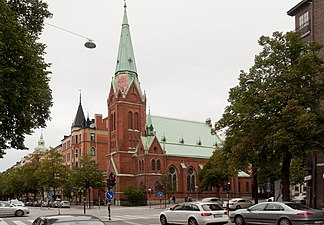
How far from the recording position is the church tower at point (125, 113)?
7750 cm

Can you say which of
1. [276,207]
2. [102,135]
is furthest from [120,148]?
[276,207]

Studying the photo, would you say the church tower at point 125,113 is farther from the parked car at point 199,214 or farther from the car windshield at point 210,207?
the car windshield at point 210,207

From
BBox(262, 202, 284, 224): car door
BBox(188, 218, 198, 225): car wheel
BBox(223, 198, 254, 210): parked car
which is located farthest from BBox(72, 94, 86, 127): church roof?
BBox(262, 202, 284, 224): car door

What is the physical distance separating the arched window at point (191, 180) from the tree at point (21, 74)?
61315 mm

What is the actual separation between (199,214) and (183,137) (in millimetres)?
66691

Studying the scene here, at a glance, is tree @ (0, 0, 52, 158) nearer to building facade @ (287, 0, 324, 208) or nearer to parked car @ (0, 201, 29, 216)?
parked car @ (0, 201, 29, 216)

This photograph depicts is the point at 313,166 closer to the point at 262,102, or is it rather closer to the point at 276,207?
the point at 262,102

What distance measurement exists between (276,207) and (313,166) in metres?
14.9

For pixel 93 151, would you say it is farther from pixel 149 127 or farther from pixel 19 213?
pixel 19 213

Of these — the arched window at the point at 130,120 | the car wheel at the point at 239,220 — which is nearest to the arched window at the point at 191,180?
the arched window at the point at 130,120

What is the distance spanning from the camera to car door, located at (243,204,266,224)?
69.9ft

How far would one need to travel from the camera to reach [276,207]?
20.5 metres

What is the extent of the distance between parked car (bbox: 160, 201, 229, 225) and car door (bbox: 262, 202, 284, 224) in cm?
187

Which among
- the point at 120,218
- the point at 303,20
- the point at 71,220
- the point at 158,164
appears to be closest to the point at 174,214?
the point at 120,218
